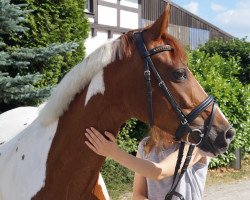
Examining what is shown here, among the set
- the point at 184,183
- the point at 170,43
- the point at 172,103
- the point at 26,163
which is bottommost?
the point at 184,183

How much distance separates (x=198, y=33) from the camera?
23297mm

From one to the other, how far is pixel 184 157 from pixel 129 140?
5.76 m

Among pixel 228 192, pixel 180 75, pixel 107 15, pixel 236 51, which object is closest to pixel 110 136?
pixel 180 75

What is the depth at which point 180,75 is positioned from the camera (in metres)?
2.33

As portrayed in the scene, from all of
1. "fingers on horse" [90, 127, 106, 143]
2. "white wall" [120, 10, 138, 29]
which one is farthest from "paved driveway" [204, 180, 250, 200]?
"white wall" [120, 10, 138, 29]

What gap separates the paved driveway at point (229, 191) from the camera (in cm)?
732

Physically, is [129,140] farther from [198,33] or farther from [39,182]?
[198,33]

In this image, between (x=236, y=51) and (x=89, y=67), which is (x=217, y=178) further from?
(x=89, y=67)

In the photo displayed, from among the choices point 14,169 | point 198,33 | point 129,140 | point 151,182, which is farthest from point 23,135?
point 198,33

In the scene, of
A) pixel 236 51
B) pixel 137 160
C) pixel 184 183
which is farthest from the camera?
pixel 236 51

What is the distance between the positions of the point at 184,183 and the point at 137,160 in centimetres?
35

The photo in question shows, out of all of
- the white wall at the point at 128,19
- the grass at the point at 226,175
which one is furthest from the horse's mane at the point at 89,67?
the white wall at the point at 128,19

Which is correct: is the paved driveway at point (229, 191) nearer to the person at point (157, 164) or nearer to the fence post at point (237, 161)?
the fence post at point (237, 161)

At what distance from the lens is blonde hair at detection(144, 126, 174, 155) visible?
2.68 metres
